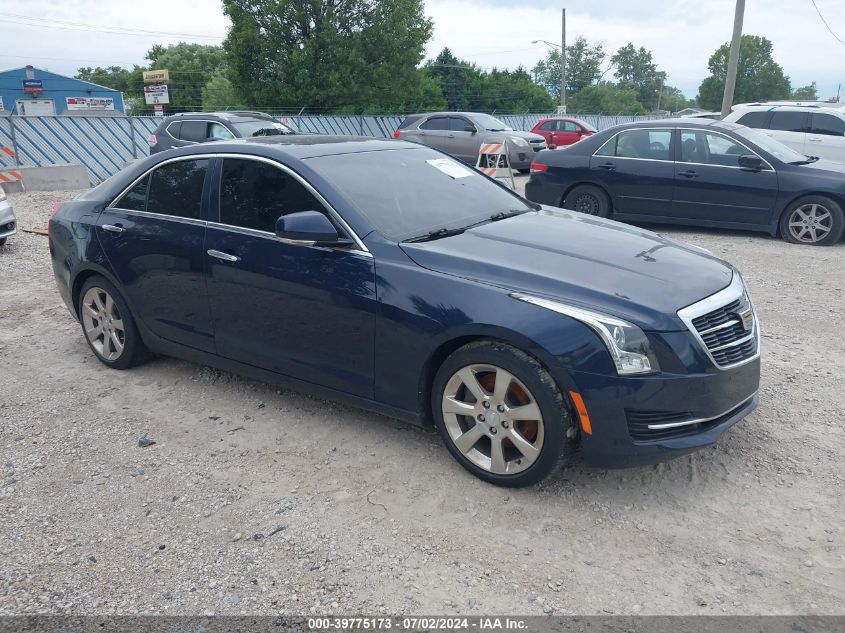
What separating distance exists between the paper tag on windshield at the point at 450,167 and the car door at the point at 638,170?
548 cm

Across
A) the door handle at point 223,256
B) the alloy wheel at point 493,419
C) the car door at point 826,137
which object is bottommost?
the alloy wheel at point 493,419

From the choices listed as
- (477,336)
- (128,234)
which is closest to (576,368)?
(477,336)

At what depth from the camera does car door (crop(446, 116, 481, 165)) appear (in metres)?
19.0

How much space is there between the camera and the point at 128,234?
476 centimetres

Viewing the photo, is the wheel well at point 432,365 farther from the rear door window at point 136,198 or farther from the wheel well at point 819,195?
the wheel well at point 819,195

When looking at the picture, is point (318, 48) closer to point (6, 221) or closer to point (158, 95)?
point (158, 95)

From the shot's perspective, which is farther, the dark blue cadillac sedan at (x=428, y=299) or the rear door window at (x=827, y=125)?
the rear door window at (x=827, y=125)

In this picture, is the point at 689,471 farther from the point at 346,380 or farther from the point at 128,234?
the point at 128,234

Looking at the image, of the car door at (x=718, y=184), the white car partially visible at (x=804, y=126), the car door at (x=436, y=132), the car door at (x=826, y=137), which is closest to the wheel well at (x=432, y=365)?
the car door at (x=718, y=184)

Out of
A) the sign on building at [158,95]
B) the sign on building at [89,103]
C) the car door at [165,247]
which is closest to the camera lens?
the car door at [165,247]

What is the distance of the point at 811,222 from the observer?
9039mm

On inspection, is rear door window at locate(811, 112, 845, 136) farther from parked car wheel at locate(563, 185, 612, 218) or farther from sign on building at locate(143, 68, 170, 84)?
sign on building at locate(143, 68, 170, 84)

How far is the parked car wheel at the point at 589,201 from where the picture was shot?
10047 millimetres

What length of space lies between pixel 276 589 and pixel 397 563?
0.50 meters
